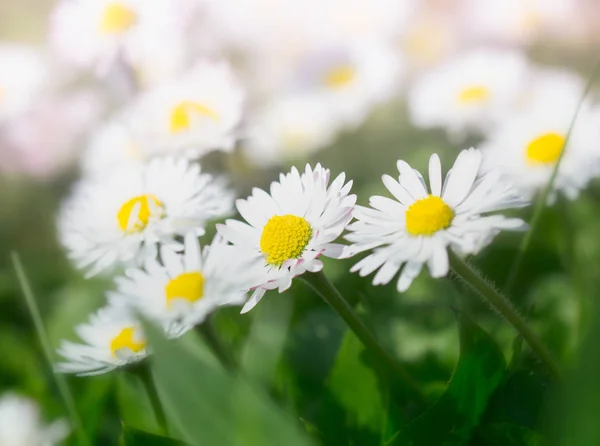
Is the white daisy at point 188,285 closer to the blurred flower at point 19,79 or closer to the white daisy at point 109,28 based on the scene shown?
the white daisy at point 109,28

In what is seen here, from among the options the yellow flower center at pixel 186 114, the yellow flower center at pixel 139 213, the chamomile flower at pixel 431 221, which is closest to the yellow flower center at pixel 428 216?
the chamomile flower at pixel 431 221

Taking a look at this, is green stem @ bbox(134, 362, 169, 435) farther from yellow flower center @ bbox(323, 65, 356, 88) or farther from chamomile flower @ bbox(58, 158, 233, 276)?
yellow flower center @ bbox(323, 65, 356, 88)

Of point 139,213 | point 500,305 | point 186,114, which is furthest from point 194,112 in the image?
point 500,305

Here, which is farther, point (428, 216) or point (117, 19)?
point (117, 19)

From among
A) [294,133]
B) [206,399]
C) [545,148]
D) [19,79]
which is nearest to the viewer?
[206,399]

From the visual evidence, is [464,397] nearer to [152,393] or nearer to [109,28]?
[152,393]

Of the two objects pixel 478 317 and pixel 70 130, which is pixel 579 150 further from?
pixel 70 130

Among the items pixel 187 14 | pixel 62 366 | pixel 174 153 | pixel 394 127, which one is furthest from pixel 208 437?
pixel 394 127
